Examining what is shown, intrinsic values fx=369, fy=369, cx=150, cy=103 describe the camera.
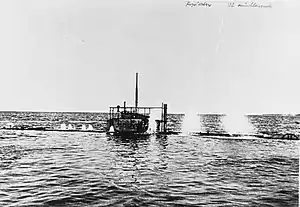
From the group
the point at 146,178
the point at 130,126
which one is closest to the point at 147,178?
the point at 146,178

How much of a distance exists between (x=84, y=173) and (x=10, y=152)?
64.9ft

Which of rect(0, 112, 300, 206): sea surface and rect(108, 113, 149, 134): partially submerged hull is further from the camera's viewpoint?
rect(108, 113, 149, 134): partially submerged hull

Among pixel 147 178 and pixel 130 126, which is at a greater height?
pixel 130 126

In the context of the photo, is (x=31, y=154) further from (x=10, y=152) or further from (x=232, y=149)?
(x=232, y=149)

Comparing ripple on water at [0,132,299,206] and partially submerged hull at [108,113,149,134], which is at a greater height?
partially submerged hull at [108,113,149,134]

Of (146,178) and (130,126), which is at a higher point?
(130,126)

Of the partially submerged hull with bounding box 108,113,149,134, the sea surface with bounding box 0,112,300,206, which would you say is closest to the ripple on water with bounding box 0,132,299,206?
the sea surface with bounding box 0,112,300,206

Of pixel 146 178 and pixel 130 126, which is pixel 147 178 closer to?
pixel 146 178

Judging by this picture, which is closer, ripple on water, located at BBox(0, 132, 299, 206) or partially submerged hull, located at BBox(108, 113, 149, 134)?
ripple on water, located at BBox(0, 132, 299, 206)

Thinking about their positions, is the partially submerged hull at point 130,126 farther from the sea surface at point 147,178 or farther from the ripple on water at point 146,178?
the ripple on water at point 146,178

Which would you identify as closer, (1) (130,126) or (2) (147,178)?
(2) (147,178)

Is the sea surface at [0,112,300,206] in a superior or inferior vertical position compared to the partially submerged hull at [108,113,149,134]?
inferior

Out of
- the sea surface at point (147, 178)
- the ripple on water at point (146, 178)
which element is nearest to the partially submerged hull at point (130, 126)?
the sea surface at point (147, 178)

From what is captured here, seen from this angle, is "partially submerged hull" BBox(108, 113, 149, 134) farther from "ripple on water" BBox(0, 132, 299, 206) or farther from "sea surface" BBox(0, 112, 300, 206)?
"ripple on water" BBox(0, 132, 299, 206)
